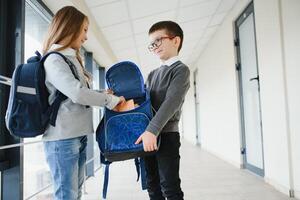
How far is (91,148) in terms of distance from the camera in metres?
4.19

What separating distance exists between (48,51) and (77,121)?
1.03 feet

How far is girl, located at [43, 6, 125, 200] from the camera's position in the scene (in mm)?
1079

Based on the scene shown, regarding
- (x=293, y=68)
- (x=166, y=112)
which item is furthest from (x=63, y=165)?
(x=293, y=68)

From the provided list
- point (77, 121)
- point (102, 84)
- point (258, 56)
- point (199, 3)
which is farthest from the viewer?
point (102, 84)

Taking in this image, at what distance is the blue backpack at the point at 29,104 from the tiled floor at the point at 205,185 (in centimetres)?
190

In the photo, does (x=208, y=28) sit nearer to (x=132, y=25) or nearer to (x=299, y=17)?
(x=132, y=25)

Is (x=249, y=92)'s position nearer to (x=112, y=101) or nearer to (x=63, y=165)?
(x=112, y=101)

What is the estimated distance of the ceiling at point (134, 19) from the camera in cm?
337

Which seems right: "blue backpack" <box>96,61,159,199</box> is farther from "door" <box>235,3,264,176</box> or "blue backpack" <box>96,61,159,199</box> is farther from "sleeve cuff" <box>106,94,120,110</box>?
"door" <box>235,3,264,176</box>

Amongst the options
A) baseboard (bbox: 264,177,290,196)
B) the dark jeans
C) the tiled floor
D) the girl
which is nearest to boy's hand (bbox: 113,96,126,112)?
the girl

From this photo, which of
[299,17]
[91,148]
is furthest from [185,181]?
[299,17]

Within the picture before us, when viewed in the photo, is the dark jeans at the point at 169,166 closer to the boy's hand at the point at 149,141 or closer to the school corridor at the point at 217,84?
the boy's hand at the point at 149,141

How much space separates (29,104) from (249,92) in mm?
3322

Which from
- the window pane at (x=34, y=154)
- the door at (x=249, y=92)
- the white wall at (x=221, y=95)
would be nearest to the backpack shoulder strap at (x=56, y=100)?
the window pane at (x=34, y=154)
